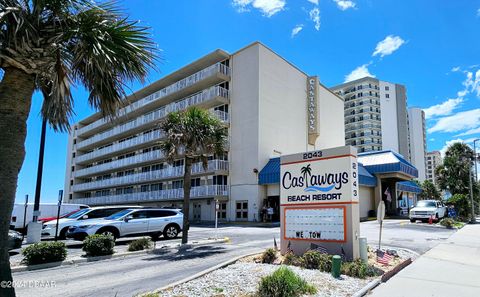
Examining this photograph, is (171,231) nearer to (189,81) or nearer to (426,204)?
(426,204)

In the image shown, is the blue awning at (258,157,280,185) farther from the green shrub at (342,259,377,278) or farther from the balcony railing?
the green shrub at (342,259,377,278)

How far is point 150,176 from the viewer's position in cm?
4456

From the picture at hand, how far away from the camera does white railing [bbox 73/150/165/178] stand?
43.9 meters

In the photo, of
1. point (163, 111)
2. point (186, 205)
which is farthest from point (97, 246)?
point (163, 111)

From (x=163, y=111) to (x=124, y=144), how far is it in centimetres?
1103

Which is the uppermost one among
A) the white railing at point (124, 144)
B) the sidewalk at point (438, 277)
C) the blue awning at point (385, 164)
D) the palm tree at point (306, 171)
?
the white railing at point (124, 144)

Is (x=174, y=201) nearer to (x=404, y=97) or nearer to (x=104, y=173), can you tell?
(x=104, y=173)

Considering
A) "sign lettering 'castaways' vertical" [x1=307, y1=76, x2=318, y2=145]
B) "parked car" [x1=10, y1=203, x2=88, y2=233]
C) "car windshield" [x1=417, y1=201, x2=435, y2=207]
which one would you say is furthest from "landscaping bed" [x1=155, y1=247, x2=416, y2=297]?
"sign lettering 'castaways' vertical" [x1=307, y1=76, x2=318, y2=145]

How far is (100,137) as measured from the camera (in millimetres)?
57969

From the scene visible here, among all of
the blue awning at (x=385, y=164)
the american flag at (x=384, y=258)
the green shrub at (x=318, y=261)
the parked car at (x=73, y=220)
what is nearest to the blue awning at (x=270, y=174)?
the blue awning at (x=385, y=164)

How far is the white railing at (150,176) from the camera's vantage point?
117ft

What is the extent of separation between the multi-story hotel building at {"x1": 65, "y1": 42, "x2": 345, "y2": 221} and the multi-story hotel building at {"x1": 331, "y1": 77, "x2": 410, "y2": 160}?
50288mm

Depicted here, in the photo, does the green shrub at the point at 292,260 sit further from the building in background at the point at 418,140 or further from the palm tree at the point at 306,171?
the building in background at the point at 418,140

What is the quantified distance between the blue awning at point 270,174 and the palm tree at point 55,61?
2566 centimetres
